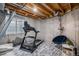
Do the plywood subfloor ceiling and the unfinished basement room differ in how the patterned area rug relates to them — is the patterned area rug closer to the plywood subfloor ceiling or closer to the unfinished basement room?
the unfinished basement room

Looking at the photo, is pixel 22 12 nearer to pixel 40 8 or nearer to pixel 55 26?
pixel 40 8

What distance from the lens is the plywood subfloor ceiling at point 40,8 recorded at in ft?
6.32

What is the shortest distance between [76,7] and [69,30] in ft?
1.35

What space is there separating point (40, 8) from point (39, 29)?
14.7 inches

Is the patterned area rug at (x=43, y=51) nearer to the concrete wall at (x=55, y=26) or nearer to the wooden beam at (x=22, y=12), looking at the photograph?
the concrete wall at (x=55, y=26)

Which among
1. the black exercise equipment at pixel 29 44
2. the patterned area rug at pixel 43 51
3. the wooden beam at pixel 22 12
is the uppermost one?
the wooden beam at pixel 22 12

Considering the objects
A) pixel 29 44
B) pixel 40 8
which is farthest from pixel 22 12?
pixel 29 44

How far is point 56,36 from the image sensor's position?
1979mm

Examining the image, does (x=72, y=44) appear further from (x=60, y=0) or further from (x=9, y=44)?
(x=9, y=44)

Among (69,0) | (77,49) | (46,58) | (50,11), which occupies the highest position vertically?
(69,0)

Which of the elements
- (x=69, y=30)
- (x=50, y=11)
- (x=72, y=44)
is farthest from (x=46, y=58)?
(x=50, y=11)

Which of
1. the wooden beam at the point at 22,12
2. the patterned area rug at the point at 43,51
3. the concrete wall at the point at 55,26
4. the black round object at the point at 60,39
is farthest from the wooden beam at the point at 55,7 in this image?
the patterned area rug at the point at 43,51

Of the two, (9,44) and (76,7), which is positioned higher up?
(76,7)

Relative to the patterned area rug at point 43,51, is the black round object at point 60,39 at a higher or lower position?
higher
